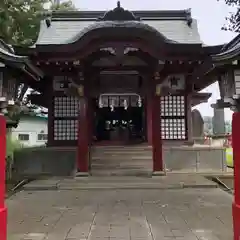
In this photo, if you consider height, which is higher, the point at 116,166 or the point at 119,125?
the point at 119,125

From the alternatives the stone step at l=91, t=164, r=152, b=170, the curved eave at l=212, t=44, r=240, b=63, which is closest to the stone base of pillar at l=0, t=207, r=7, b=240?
the curved eave at l=212, t=44, r=240, b=63

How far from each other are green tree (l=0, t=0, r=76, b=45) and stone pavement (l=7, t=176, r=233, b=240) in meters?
6.83

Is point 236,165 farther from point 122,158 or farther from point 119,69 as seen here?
point 122,158

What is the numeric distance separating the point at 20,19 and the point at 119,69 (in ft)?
16.8

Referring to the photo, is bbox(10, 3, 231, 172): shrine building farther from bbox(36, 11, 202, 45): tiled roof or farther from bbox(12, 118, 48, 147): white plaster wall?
bbox(12, 118, 48, 147): white plaster wall

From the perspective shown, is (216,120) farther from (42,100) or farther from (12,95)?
(12,95)

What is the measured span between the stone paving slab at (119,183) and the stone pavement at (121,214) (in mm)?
246

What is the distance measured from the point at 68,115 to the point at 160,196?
6242 mm

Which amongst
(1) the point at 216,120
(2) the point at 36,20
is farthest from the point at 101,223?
(1) the point at 216,120

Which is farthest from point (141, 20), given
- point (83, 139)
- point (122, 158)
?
point (122, 158)

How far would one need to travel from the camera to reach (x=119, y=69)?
1257 cm

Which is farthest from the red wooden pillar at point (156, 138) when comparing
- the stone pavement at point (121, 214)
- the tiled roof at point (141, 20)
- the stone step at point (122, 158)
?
the tiled roof at point (141, 20)

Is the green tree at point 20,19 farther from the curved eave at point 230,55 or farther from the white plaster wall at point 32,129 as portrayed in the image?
the white plaster wall at point 32,129

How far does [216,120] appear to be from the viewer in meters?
29.7
